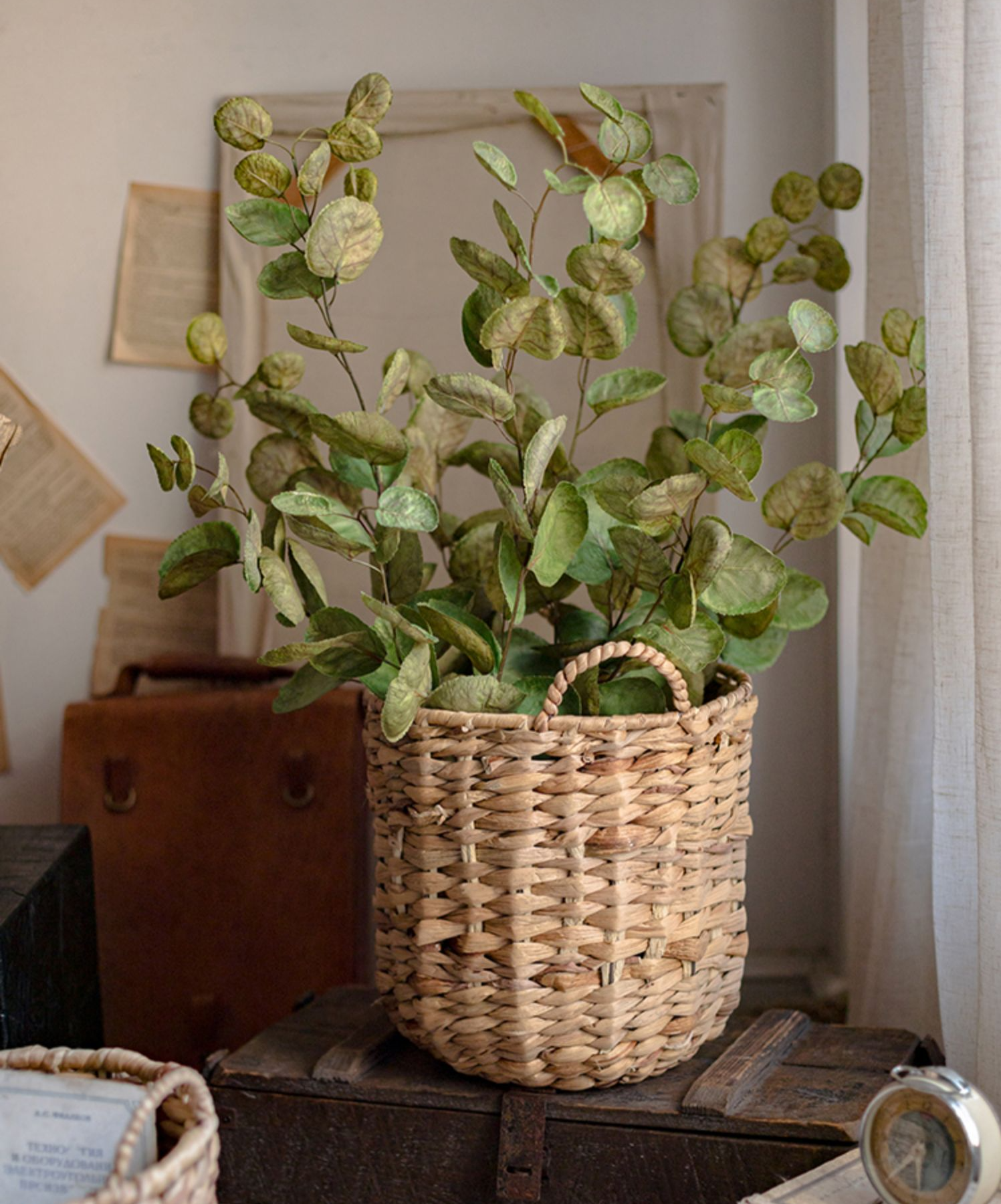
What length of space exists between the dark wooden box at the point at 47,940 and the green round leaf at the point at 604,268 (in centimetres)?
72

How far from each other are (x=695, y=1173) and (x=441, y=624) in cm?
46

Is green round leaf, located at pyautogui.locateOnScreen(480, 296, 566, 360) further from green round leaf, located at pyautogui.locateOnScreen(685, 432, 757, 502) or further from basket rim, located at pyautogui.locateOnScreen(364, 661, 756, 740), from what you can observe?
basket rim, located at pyautogui.locateOnScreen(364, 661, 756, 740)

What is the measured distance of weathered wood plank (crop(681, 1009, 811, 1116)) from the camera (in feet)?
2.98

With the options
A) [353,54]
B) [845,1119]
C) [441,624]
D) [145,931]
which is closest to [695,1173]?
[845,1119]

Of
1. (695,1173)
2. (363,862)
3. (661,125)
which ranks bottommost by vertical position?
(695,1173)

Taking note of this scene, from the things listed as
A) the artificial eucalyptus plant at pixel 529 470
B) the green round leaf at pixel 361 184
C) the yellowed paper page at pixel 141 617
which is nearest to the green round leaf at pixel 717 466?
the artificial eucalyptus plant at pixel 529 470

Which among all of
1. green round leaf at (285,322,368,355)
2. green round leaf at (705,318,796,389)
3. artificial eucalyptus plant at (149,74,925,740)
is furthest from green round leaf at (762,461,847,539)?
green round leaf at (285,322,368,355)

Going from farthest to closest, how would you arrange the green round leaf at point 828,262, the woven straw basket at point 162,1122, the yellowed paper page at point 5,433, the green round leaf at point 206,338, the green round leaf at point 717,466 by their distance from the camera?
1. the green round leaf at point 828,262
2. the green round leaf at point 206,338
3. the yellowed paper page at point 5,433
4. the green round leaf at point 717,466
5. the woven straw basket at point 162,1122

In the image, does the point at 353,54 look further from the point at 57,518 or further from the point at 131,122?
the point at 57,518

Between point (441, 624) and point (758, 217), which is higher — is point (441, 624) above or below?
below

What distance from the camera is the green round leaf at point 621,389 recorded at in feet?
3.19

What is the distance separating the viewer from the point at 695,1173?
0.90m

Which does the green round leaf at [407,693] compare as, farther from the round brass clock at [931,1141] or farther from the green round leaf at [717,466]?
the round brass clock at [931,1141]

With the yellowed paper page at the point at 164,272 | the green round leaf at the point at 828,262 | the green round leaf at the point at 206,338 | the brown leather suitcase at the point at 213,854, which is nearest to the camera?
the green round leaf at the point at 206,338
